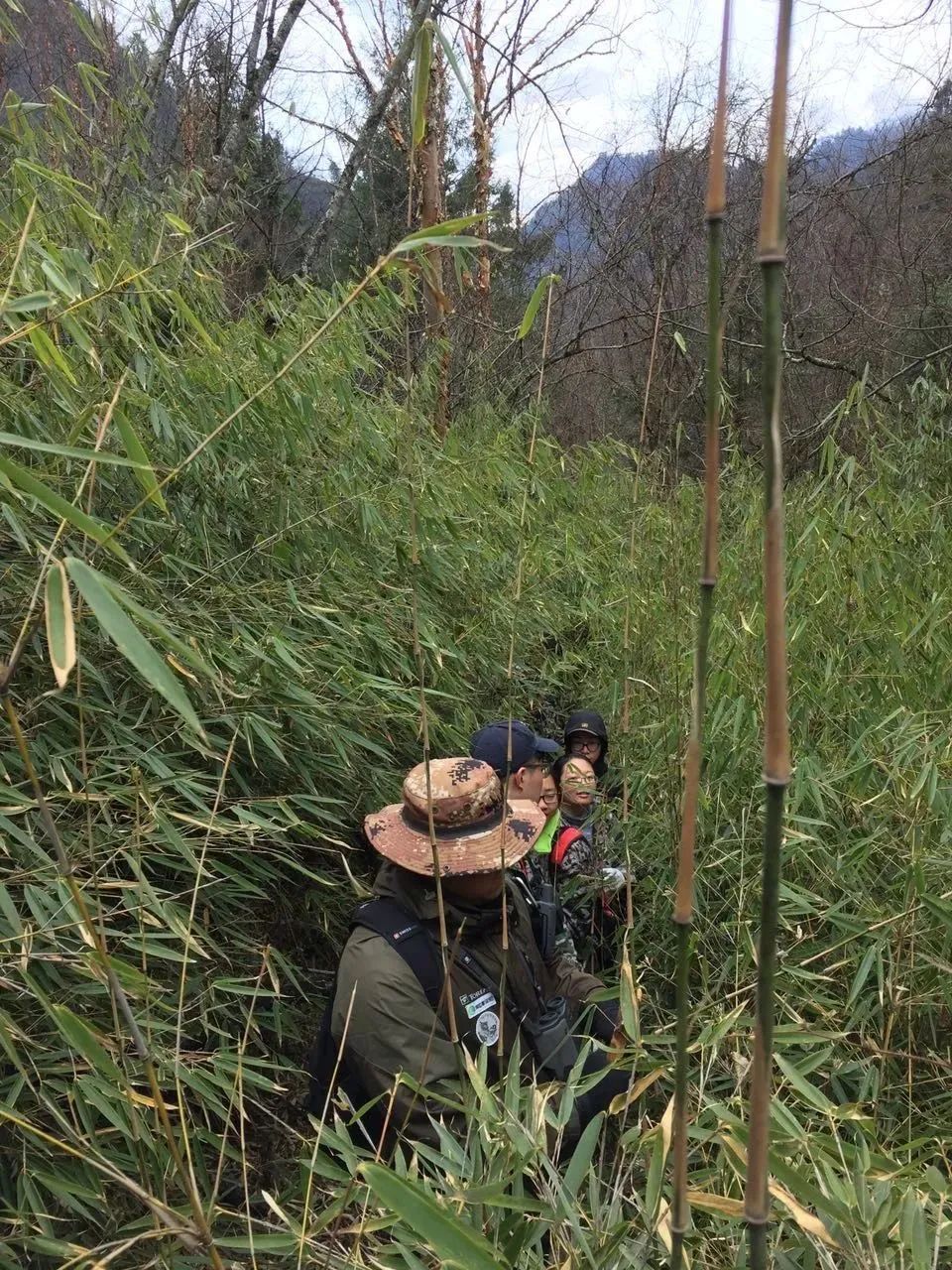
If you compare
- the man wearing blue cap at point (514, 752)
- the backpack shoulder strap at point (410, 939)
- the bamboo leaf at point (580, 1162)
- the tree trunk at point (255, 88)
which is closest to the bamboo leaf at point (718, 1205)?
the bamboo leaf at point (580, 1162)

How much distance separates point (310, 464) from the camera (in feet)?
8.02

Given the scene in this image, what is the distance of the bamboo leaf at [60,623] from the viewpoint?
579mm

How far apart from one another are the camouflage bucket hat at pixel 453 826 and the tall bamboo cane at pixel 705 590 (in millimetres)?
934

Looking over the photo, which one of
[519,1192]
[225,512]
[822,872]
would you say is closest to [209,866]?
[225,512]

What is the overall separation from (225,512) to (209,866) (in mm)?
918

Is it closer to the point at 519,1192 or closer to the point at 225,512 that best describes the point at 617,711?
the point at 225,512

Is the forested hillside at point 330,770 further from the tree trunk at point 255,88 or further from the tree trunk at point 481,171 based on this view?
the tree trunk at point 481,171

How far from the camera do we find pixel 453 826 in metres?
1.56

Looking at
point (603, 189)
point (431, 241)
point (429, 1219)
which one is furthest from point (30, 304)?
point (603, 189)

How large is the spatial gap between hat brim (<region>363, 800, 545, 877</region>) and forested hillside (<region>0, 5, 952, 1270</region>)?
19cm

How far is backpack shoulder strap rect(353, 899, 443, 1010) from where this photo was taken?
1477mm

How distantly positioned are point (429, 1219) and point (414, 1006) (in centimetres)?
92

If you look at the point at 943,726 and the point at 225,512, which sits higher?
the point at 225,512

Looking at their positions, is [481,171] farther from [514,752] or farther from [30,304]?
[30,304]
